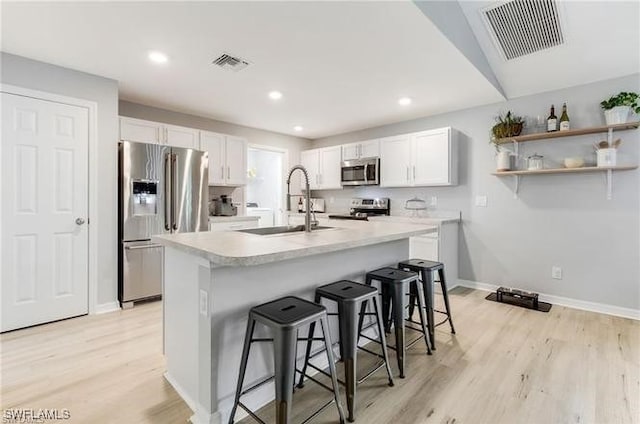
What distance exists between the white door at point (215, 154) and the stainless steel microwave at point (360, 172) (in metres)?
1.93

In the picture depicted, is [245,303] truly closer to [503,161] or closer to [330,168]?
[503,161]

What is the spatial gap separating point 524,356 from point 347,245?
171cm

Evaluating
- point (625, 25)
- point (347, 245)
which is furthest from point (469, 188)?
point (347, 245)

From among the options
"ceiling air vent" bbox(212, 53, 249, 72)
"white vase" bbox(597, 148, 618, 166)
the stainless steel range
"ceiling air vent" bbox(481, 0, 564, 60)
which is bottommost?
the stainless steel range

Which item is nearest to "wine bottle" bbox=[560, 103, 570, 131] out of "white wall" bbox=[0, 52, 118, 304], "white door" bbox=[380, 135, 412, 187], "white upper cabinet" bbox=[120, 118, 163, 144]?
"white door" bbox=[380, 135, 412, 187]

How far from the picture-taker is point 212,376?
4.91ft

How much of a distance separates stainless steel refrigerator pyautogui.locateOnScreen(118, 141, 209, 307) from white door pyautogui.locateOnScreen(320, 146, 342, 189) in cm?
236

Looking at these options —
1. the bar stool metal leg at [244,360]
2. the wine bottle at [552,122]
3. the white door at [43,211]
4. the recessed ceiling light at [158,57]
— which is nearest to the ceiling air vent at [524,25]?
the wine bottle at [552,122]

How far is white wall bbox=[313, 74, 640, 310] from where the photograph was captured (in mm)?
3045

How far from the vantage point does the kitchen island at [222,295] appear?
149cm

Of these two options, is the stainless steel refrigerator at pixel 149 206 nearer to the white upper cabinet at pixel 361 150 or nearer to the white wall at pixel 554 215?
the white upper cabinet at pixel 361 150

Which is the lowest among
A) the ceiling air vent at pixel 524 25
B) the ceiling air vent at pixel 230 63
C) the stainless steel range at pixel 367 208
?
the stainless steel range at pixel 367 208

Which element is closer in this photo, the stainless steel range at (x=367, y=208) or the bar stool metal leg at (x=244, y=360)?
the bar stool metal leg at (x=244, y=360)

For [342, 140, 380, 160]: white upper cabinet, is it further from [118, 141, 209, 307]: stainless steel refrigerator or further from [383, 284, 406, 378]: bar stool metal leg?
[383, 284, 406, 378]: bar stool metal leg
